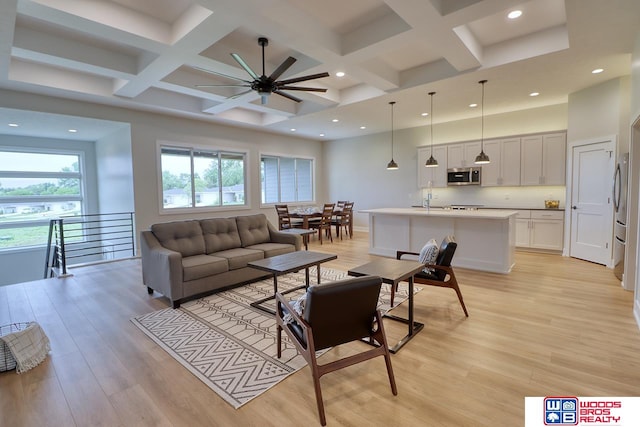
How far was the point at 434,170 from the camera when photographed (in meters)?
7.81

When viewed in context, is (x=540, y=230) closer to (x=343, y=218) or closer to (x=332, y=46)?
(x=343, y=218)

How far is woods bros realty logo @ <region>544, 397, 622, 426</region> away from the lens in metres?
1.74

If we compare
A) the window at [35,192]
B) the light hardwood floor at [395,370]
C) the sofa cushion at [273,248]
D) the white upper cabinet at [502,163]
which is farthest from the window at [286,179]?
the light hardwood floor at [395,370]

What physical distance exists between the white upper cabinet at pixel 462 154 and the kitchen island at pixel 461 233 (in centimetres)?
235

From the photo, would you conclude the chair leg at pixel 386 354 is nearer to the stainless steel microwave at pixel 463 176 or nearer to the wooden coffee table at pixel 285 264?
the wooden coffee table at pixel 285 264

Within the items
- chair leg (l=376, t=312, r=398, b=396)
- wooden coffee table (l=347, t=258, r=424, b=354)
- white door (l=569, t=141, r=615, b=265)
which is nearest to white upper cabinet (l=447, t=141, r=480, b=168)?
white door (l=569, t=141, r=615, b=265)

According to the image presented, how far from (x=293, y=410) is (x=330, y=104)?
5478 mm

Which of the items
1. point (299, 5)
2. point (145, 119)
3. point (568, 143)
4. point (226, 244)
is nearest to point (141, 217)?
point (145, 119)

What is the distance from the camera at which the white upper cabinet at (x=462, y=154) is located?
7.08 meters

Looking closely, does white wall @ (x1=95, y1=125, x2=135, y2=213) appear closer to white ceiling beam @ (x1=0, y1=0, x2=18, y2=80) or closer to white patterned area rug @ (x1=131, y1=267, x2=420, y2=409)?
white ceiling beam @ (x1=0, y1=0, x2=18, y2=80)

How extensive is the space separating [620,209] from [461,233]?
2123 millimetres

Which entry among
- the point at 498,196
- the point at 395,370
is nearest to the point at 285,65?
the point at 395,370

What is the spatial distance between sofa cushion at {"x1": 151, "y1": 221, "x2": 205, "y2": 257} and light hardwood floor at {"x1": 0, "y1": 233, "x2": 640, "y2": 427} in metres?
0.75

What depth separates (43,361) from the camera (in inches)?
97.0
